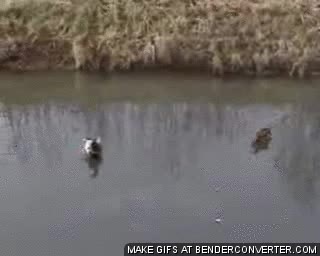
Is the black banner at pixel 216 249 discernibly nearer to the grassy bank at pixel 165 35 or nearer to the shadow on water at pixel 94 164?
the shadow on water at pixel 94 164

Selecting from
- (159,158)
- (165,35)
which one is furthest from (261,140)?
(165,35)

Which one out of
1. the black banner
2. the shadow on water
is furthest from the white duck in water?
the black banner

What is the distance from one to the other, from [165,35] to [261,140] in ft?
21.7

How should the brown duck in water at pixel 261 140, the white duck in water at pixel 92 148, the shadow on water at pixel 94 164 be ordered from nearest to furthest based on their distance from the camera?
the shadow on water at pixel 94 164 < the white duck in water at pixel 92 148 < the brown duck in water at pixel 261 140

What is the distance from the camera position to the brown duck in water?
49.8 feet

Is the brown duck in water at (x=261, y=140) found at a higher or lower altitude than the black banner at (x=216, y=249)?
higher

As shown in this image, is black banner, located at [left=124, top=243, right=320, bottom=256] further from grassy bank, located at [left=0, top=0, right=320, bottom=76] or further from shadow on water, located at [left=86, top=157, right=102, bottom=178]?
grassy bank, located at [left=0, top=0, right=320, bottom=76]

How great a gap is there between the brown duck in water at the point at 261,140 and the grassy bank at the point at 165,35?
5.17 m

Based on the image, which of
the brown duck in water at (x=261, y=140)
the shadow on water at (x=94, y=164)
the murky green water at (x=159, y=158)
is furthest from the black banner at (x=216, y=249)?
the brown duck in water at (x=261, y=140)

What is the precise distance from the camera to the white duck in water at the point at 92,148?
576 inches

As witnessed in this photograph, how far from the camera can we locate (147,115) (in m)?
17.5

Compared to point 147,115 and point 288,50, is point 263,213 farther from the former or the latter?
point 288,50

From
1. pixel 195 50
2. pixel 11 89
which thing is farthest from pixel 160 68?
pixel 11 89

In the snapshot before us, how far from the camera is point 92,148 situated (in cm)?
1467
